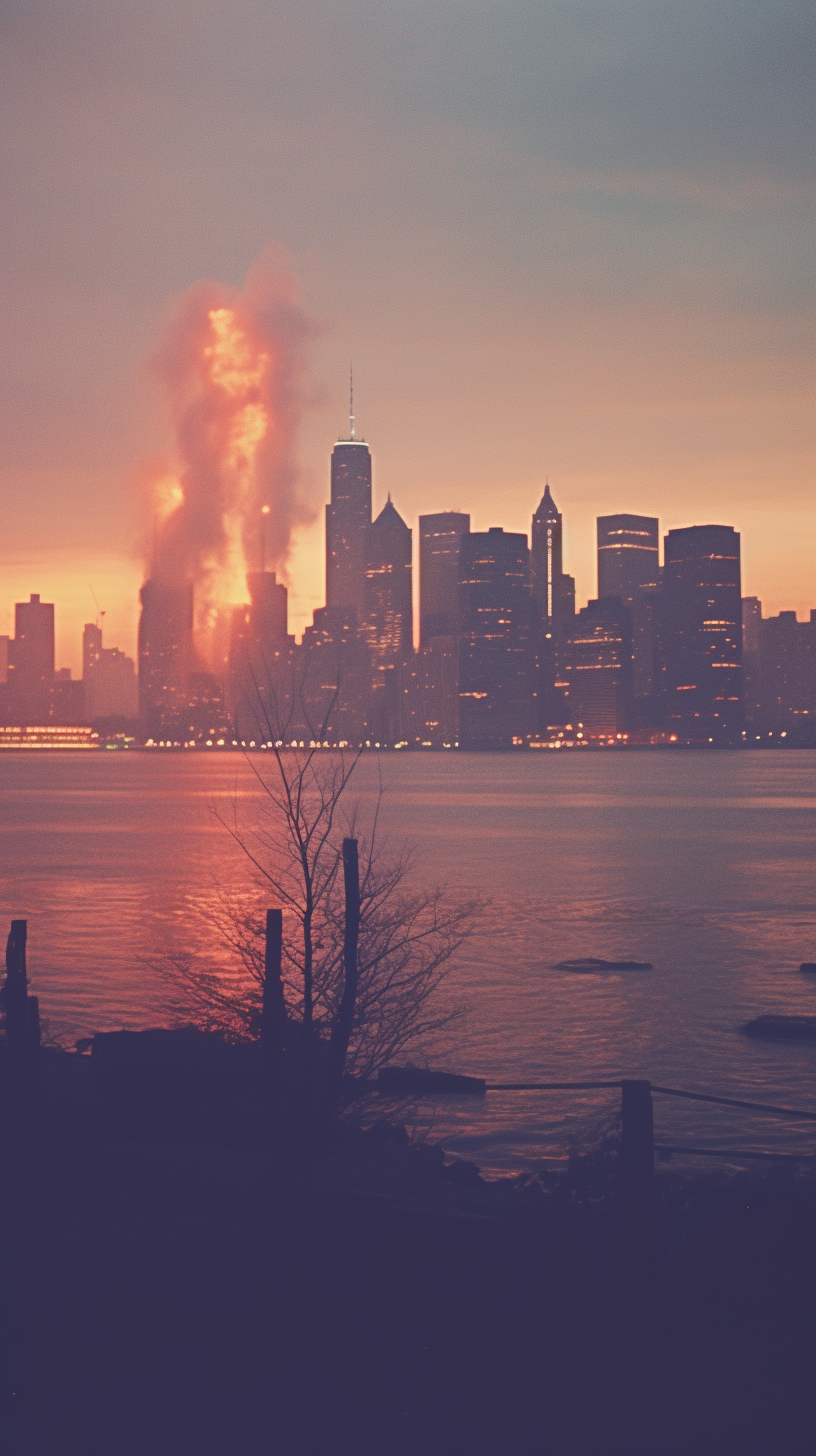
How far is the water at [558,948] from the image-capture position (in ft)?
80.5

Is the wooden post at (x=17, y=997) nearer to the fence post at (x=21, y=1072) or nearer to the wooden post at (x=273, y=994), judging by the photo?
the fence post at (x=21, y=1072)

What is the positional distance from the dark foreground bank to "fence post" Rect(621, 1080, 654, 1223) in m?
0.32

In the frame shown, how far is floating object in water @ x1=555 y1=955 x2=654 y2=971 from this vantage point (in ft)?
145

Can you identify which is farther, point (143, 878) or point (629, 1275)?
point (143, 878)

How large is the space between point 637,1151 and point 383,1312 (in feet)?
8.27

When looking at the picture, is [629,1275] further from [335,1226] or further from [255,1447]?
[255,1447]

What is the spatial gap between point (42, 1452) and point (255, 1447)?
140 centimetres

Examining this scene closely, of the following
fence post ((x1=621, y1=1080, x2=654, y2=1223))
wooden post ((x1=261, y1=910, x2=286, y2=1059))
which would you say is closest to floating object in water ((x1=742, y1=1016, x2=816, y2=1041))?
wooden post ((x1=261, y1=910, x2=286, y2=1059))

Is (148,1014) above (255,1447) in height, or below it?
below

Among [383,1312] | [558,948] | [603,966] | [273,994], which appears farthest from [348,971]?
[558,948]

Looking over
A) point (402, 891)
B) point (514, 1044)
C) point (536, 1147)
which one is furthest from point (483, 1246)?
point (402, 891)

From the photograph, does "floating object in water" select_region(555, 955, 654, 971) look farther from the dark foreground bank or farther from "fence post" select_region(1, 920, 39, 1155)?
the dark foreground bank

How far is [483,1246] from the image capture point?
1195 centimetres

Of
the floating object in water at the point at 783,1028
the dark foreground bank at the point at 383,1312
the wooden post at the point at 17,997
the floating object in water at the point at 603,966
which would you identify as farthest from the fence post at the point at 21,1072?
the floating object in water at the point at 603,966
